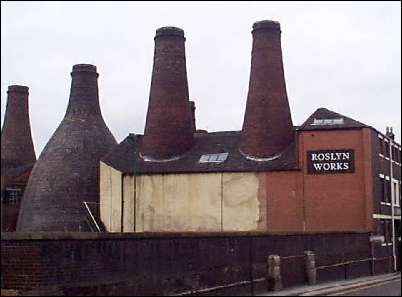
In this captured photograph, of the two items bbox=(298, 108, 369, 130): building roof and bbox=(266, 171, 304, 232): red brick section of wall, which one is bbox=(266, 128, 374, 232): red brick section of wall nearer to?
bbox=(266, 171, 304, 232): red brick section of wall

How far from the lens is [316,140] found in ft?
135

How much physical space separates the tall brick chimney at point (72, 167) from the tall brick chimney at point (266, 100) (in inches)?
482

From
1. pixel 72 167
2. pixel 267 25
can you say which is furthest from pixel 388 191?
pixel 72 167

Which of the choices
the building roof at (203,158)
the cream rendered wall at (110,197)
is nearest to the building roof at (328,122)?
the building roof at (203,158)

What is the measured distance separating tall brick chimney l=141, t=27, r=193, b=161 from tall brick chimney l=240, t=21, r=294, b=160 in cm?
470

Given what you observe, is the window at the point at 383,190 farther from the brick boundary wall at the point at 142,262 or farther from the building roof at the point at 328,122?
the brick boundary wall at the point at 142,262

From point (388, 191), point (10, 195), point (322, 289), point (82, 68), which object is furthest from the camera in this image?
point (82, 68)

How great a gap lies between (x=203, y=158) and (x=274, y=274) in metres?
21.8

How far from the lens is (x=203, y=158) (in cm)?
4578

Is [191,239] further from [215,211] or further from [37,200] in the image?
[37,200]

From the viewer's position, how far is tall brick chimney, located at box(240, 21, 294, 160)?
1761 inches

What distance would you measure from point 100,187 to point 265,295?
26.9m

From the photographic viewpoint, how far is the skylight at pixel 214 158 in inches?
1773

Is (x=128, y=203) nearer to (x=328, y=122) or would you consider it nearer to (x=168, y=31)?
(x=168, y=31)
